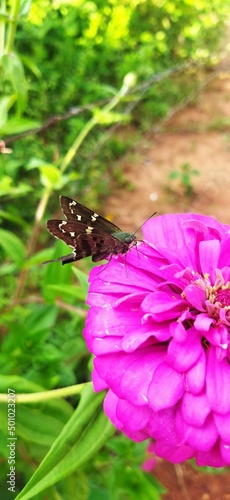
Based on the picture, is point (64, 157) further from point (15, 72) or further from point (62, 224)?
point (62, 224)

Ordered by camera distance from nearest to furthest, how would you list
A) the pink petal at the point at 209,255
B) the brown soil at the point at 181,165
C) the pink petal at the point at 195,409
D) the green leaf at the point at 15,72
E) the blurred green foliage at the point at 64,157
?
1. the pink petal at the point at 195,409
2. the pink petal at the point at 209,255
3. the blurred green foliage at the point at 64,157
4. the green leaf at the point at 15,72
5. the brown soil at the point at 181,165

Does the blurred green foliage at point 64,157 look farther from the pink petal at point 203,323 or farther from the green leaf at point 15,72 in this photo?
the pink petal at point 203,323

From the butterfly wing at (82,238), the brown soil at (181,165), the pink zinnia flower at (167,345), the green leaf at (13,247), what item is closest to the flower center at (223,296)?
the pink zinnia flower at (167,345)

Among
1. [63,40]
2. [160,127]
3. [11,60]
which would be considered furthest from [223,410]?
[160,127]

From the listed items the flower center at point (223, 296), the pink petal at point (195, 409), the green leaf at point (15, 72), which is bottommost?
the pink petal at point (195, 409)

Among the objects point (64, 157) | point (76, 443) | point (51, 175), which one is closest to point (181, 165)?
point (64, 157)

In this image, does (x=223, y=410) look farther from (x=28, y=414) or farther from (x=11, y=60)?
(x=11, y=60)

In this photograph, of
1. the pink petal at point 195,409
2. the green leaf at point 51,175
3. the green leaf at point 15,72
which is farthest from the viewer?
the green leaf at point 51,175
